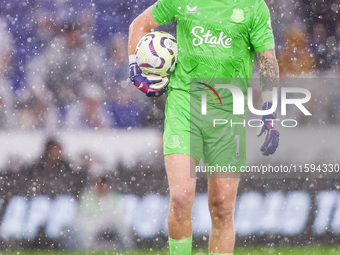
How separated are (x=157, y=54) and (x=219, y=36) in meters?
0.42

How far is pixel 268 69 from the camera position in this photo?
2.75 meters

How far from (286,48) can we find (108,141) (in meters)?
1.80

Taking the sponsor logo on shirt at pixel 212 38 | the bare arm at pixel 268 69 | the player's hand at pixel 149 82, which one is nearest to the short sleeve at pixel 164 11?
the sponsor logo on shirt at pixel 212 38

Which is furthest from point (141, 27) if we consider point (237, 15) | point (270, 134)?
point (270, 134)

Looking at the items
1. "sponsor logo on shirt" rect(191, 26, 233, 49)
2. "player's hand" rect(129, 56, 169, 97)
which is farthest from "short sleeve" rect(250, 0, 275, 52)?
"player's hand" rect(129, 56, 169, 97)

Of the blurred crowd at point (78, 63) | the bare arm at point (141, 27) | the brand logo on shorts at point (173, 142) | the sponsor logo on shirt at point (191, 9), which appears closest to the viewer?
the brand logo on shorts at point (173, 142)

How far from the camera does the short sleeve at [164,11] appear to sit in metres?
2.81

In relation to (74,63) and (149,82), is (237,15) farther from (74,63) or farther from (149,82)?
(74,63)

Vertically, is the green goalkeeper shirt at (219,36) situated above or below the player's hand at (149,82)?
above

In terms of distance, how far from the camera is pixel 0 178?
12.5 feet

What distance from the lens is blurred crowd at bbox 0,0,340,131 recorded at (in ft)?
12.1

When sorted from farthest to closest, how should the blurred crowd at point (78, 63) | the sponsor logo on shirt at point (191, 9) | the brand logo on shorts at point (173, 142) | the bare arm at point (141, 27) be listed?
the blurred crowd at point (78, 63) → the bare arm at point (141, 27) → the sponsor logo on shirt at point (191, 9) → the brand logo on shorts at point (173, 142)

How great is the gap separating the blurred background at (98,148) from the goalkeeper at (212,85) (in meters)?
1.02

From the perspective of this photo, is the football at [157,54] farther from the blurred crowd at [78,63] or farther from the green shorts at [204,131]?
the blurred crowd at [78,63]
